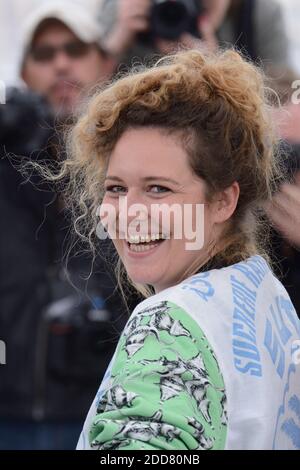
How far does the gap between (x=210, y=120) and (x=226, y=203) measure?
17 cm

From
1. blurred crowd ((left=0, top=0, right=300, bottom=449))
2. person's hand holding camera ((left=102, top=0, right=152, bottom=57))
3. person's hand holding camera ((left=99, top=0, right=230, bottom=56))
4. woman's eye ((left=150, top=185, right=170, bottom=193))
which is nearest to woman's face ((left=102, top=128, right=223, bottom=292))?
woman's eye ((left=150, top=185, right=170, bottom=193))

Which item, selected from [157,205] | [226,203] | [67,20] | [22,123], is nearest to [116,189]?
[157,205]

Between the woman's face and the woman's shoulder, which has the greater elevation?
the woman's face

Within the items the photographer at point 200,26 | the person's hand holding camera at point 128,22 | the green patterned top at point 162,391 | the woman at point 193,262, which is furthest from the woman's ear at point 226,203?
the person's hand holding camera at point 128,22

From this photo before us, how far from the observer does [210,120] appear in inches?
72.1

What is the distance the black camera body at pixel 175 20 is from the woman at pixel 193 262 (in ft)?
4.39

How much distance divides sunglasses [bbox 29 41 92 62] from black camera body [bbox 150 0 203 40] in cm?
33

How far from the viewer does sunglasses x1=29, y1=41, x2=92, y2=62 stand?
11.9 ft

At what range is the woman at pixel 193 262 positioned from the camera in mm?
1501

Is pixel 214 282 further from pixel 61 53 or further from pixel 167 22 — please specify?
pixel 61 53

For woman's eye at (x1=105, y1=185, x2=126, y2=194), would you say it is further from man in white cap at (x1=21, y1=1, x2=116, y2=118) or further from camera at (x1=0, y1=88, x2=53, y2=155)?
man in white cap at (x1=21, y1=1, x2=116, y2=118)

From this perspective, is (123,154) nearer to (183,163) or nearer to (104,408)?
(183,163)

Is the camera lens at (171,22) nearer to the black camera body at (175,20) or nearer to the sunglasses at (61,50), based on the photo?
the black camera body at (175,20)

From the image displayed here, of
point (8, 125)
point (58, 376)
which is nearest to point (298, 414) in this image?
point (58, 376)
